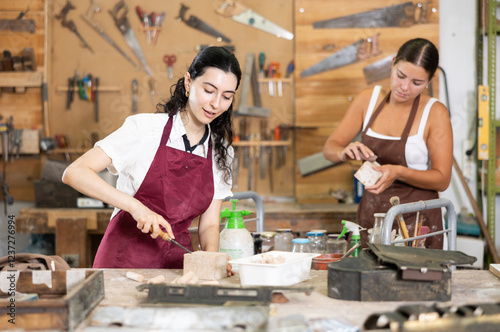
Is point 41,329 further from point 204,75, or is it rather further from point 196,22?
point 196,22

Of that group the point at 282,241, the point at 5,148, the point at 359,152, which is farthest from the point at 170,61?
the point at 282,241

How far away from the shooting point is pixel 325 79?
4.69m

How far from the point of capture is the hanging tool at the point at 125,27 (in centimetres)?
468

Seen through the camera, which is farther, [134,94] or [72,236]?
[134,94]

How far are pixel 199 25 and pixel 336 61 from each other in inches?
45.4

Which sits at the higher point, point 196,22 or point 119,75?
point 196,22

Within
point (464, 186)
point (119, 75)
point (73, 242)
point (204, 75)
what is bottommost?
point (73, 242)

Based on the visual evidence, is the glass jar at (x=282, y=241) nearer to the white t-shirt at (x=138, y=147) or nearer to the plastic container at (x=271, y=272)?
the white t-shirt at (x=138, y=147)

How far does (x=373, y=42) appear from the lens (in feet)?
15.3

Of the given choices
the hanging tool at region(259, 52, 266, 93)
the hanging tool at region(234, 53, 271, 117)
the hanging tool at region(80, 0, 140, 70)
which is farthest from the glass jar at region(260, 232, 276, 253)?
the hanging tool at region(80, 0, 140, 70)

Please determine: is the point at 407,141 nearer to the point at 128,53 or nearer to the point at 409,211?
the point at 409,211

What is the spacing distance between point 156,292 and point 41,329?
1.11 ft

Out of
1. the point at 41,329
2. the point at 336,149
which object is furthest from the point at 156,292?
the point at 336,149

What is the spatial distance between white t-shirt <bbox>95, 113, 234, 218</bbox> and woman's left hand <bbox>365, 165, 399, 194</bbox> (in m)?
0.83
